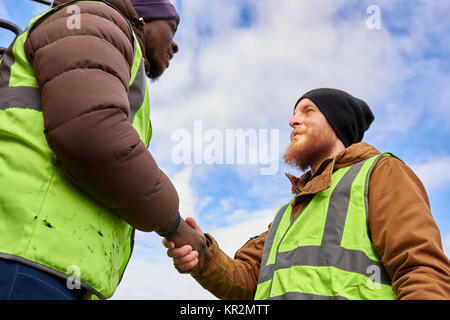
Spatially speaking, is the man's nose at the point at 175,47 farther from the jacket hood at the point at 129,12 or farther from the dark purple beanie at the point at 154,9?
the jacket hood at the point at 129,12

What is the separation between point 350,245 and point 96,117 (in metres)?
1.53

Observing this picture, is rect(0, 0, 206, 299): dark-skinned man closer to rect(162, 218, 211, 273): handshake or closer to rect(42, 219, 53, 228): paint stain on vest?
rect(42, 219, 53, 228): paint stain on vest

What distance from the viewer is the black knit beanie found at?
11.2 feet

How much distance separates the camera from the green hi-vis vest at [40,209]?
4.23 feet

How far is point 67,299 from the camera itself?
51.9 inches

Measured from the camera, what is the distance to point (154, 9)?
2.39 meters

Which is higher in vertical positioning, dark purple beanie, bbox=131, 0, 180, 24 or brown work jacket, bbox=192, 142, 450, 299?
dark purple beanie, bbox=131, 0, 180, 24

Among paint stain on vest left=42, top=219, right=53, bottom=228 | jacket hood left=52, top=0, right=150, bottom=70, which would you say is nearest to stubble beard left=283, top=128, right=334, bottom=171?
jacket hood left=52, top=0, right=150, bottom=70

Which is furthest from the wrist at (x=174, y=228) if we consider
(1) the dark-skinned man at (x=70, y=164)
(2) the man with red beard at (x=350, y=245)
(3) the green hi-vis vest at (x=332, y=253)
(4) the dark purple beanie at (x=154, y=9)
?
(4) the dark purple beanie at (x=154, y=9)

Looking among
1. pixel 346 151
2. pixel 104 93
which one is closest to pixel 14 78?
pixel 104 93

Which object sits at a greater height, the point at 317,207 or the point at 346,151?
the point at 346,151

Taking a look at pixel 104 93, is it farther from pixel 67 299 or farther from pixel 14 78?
pixel 67 299

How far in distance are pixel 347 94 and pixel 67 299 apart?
3023 mm
